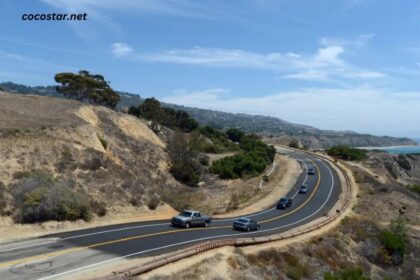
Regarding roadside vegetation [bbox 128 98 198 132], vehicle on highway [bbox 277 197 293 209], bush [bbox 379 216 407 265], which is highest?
roadside vegetation [bbox 128 98 198 132]

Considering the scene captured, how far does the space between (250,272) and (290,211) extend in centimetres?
2512

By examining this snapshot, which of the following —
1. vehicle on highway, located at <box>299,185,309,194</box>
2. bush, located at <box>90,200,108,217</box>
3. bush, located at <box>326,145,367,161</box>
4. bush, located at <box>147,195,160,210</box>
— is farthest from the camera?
bush, located at <box>326,145,367,161</box>

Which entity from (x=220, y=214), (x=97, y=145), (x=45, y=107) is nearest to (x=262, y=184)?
(x=220, y=214)

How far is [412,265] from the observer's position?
4166 cm

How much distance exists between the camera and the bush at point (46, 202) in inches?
1237

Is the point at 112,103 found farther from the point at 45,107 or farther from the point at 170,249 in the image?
the point at 170,249

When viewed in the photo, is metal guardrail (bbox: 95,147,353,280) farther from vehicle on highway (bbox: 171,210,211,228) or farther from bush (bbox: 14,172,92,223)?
bush (bbox: 14,172,92,223)

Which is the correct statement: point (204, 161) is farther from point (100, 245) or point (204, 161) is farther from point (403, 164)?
point (403, 164)

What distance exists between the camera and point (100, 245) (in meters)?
26.8

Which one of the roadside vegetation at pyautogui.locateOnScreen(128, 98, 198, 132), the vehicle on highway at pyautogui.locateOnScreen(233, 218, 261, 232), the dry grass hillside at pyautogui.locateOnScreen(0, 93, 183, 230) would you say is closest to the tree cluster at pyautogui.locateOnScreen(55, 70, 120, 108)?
the roadside vegetation at pyautogui.locateOnScreen(128, 98, 198, 132)

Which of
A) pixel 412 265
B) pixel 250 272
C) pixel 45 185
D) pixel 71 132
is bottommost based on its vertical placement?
pixel 412 265

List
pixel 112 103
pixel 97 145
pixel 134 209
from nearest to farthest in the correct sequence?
pixel 134 209 → pixel 97 145 → pixel 112 103

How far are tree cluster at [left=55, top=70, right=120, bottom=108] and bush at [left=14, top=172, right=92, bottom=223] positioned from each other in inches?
1894

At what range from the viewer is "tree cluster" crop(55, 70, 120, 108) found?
80750mm
